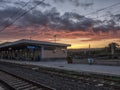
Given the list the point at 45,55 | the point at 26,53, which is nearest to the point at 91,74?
the point at 45,55

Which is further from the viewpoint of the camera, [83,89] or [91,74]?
[91,74]

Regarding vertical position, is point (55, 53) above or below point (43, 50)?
below

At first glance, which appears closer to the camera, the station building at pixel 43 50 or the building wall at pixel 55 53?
the station building at pixel 43 50

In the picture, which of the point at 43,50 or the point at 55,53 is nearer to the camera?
the point at 43,50

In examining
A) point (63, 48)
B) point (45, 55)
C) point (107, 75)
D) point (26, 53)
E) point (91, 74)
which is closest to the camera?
point (107, 75)

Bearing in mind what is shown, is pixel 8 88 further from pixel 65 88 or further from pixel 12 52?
pixel 12 52

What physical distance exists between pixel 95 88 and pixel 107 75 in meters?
5.18

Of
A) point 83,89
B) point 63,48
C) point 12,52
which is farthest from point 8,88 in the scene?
point 12,52

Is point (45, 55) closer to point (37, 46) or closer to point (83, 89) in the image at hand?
point (37, 46)

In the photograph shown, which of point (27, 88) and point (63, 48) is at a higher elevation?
point (63, 48)

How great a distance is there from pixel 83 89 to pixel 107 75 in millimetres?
5762

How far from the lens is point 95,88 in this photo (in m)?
12.5

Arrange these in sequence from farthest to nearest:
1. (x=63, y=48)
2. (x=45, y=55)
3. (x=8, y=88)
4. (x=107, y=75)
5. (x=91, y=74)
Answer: (x=63, y=48) < (x=45, y=55) < (x=91, y=74) < (x=107, y=75) < (x=8, y=88)

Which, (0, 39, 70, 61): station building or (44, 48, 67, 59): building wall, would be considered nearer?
(0, 39, 70, 61): station building
